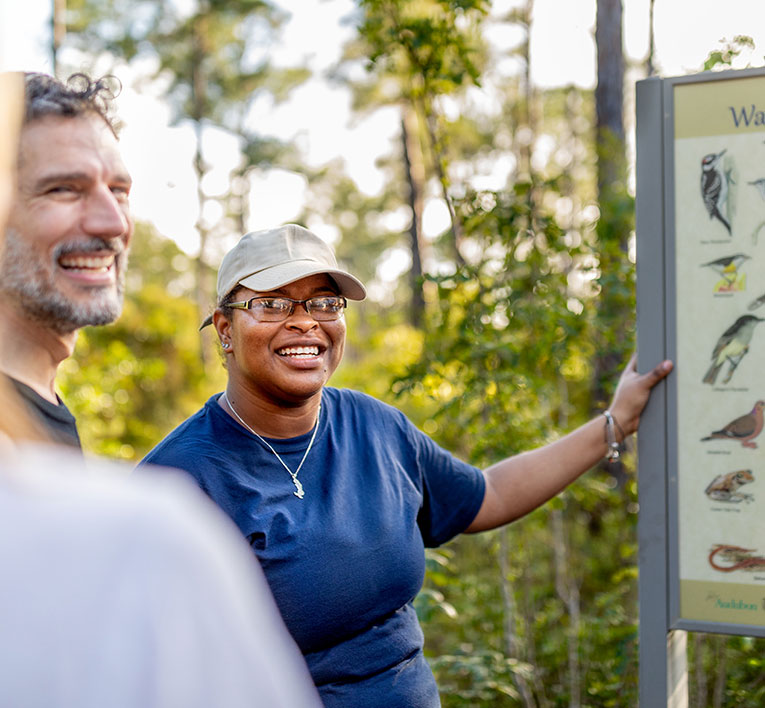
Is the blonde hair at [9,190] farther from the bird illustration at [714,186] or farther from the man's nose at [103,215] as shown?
the bird illustration at [714,186]

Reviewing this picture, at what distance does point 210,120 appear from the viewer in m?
19.8

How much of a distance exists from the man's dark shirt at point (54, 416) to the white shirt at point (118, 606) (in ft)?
3.57

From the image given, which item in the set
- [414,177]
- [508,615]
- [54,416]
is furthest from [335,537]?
[414,177]

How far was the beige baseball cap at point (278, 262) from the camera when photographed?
216 cm

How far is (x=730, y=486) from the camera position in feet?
7.07

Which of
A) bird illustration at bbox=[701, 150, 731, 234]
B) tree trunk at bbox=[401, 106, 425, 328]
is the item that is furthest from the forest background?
tree trunk at bbox=[401, 106, 425, 328]

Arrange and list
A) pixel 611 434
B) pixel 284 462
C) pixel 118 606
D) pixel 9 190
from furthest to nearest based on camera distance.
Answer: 1. pixel 611 434
2. pixel 284 462
3. pixel 9 190
4. pixel 118 606

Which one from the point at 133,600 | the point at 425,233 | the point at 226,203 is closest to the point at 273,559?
the point at 133,600

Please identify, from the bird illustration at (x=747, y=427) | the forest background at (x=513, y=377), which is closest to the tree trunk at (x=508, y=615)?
the forest background at (x=513, y=377)

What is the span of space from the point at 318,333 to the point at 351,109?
1620 cm

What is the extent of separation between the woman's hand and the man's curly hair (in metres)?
1.50

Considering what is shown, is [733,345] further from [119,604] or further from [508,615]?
[508,615]

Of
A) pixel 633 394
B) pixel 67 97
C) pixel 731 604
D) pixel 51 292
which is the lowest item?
pixel 731 604

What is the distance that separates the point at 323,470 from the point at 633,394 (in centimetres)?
89
